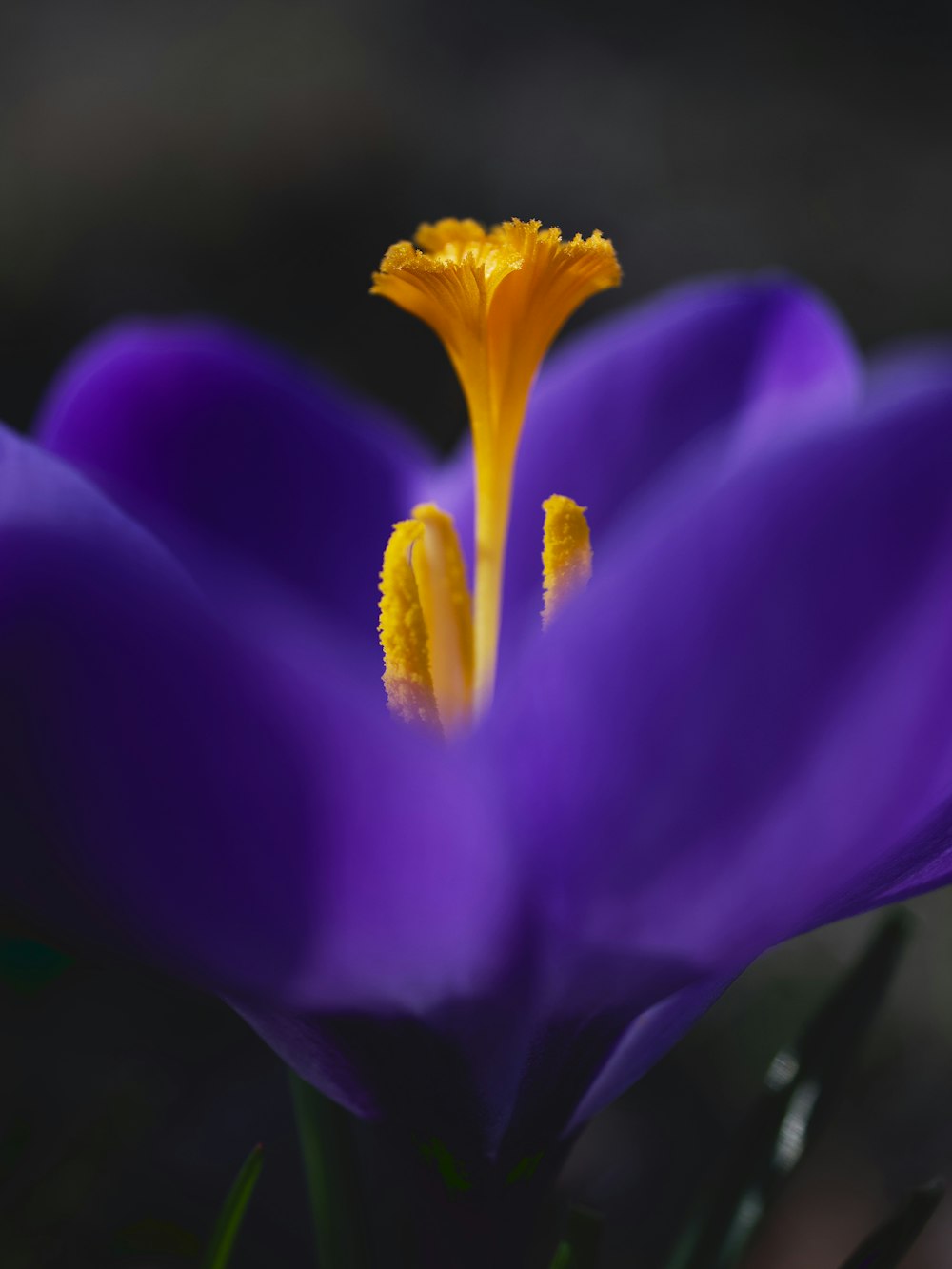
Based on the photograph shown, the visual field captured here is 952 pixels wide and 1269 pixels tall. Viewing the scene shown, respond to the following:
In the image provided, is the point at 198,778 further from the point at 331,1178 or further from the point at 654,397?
the point at 654,397

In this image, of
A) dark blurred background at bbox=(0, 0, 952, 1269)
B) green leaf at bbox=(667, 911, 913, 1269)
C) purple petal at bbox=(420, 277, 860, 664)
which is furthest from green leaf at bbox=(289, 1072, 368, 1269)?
dark blurred background at bbox=(0, 0, 952, 1269)

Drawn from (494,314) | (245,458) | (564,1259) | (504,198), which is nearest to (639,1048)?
(564,1259)

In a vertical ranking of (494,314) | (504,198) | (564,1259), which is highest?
(504,198)

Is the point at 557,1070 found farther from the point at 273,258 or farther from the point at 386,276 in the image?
the point at 273,258

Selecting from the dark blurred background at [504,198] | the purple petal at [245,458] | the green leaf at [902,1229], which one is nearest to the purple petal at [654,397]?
the purple petal at [245,458]

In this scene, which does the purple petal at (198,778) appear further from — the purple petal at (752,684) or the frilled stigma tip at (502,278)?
the frilled stigma tip at (502,278)

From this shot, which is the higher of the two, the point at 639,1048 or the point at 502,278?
the point at 502,278

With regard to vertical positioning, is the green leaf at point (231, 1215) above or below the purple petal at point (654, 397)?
below
